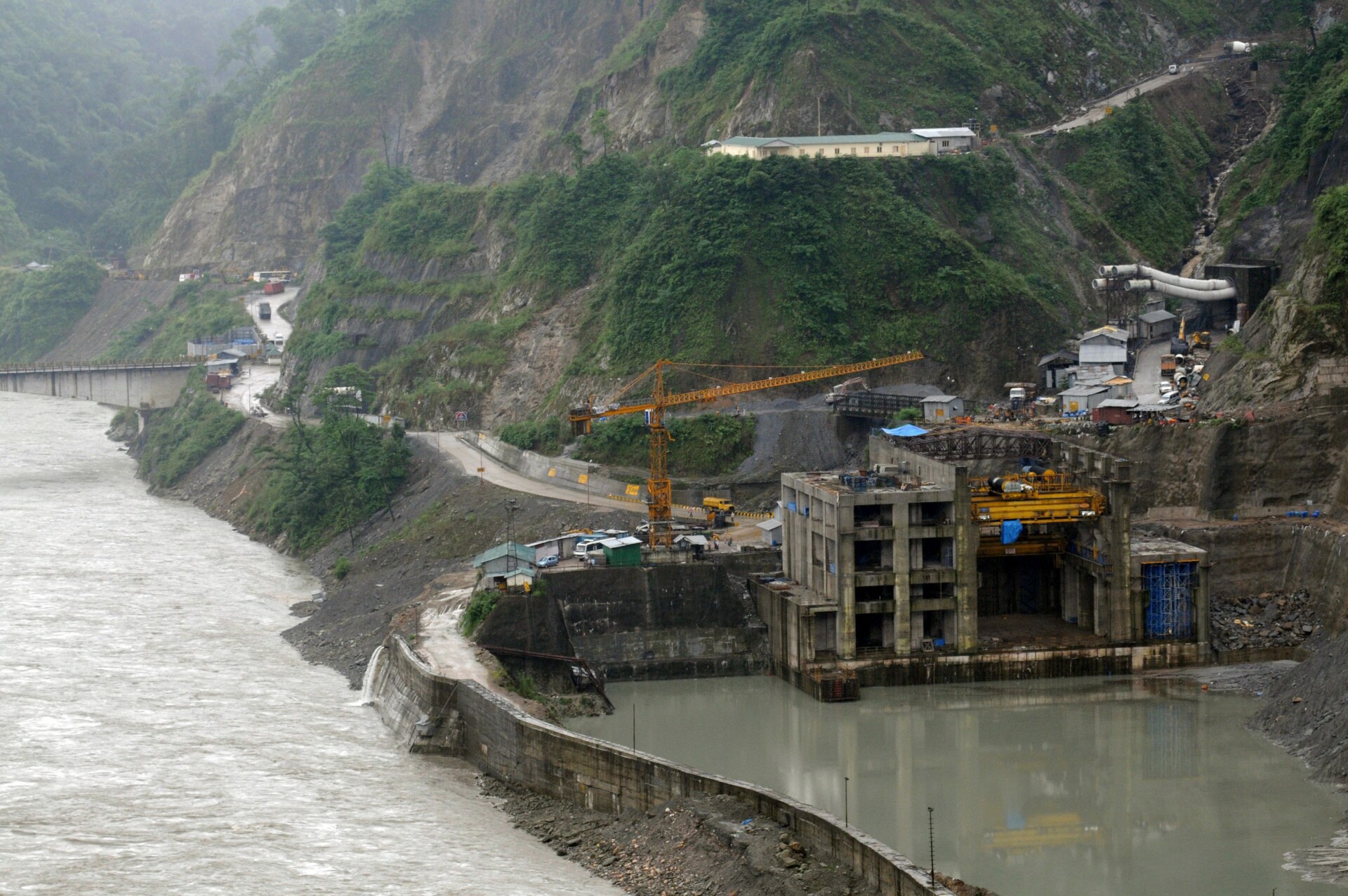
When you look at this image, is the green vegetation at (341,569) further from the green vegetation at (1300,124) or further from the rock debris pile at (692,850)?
the green vegetation at (1300,124)

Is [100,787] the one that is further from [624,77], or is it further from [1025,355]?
[624,77]

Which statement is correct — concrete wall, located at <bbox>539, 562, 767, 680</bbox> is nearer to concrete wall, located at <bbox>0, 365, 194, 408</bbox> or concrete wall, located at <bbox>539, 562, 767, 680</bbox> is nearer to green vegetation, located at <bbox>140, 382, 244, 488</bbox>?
green vegetation, located at <bbox>140, 382, 244, 488</bbox>

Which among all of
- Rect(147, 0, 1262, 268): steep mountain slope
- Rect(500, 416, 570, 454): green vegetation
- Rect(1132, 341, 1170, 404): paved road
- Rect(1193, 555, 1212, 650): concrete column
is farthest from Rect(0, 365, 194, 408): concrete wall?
Rect(1193, 555, 1212, 650): concrete column

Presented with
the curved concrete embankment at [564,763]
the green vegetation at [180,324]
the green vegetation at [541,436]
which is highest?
the green vegetation at [180,324]

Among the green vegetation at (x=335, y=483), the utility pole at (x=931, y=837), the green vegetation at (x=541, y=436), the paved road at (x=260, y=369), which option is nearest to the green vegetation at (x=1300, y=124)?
the green vegetation at (x=541, y=436)

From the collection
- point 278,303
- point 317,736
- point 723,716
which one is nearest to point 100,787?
point 317,736
